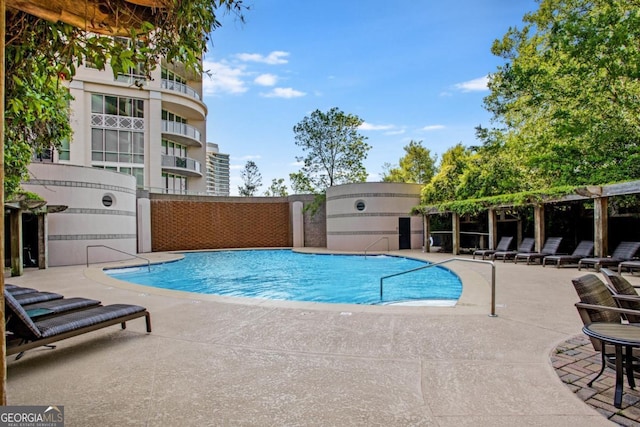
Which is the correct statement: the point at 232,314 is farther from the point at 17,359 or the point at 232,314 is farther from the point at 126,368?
the point at 17,359

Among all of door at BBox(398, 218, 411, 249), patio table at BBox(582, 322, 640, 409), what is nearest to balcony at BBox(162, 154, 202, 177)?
door at BBox(398, 218, 411, 249)

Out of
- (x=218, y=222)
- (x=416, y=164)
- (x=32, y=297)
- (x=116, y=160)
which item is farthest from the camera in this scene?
(x=416, y=164)

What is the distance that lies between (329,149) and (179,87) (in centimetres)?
1034

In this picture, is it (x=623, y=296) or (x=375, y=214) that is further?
(x=375, y=214)

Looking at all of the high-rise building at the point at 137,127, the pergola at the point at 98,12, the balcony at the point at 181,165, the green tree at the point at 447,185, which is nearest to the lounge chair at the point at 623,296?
the pergola at the point at 98,12

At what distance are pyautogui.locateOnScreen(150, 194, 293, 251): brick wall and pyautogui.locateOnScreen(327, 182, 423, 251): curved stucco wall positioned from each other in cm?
419

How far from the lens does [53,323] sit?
3240 millimetres

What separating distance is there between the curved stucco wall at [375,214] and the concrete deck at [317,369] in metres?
12.8

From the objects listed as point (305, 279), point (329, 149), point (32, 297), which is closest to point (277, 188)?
point (329, 149)

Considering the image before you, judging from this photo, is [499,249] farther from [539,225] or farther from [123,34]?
[123,34]

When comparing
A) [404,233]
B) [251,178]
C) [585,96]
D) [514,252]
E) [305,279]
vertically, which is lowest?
[305,279]

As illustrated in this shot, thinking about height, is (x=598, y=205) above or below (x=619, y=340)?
above

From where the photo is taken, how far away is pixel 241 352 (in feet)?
11.1

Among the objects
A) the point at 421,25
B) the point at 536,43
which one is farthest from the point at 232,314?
the point at 536,43
